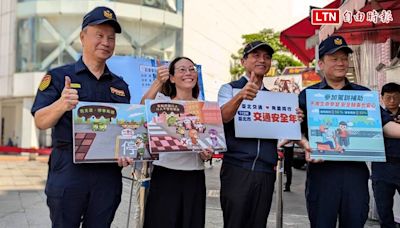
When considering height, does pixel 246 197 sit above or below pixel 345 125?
below

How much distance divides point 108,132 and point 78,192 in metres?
0.40

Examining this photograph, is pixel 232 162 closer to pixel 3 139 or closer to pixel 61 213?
pixel 61 213

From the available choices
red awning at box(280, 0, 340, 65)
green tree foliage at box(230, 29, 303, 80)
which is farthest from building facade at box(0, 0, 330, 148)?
red awning at box(280, 0, 340, 65)

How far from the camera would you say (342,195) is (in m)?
2.96

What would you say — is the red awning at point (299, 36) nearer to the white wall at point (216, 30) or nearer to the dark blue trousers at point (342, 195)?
the dark blue trousers at point (342, 195)

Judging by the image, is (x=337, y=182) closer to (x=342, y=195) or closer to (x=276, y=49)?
(x=342, y=195)

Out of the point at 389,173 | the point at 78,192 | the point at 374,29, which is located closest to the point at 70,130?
the point at 78,192

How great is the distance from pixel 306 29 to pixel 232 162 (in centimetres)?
619

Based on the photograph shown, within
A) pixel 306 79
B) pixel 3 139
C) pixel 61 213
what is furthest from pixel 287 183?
pixel 3 139

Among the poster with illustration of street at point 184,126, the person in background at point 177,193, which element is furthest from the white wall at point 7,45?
the poster with illustration of street at point 184,126

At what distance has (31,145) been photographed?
23922 millimetres

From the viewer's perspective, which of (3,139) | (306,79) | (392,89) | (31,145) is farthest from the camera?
(3,139)

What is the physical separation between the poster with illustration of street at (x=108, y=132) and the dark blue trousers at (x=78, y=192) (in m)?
0.13

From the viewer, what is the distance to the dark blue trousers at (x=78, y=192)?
2.47 metres
